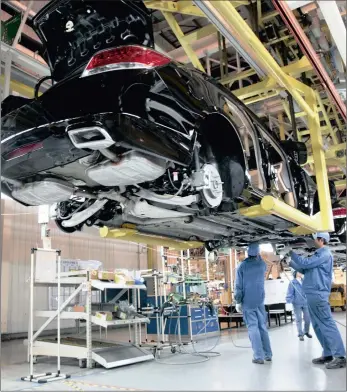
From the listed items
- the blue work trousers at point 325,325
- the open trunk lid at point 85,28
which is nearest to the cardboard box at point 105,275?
the blue work trousers at point 325,325

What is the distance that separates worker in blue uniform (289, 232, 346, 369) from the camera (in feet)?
16.0

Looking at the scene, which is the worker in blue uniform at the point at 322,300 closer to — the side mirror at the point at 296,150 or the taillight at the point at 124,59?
the side mirror at the point at 296,150

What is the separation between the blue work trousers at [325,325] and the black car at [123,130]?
193 cm

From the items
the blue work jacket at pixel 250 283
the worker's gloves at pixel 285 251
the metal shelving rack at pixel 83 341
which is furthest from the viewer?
the worker's gloves at pixel 285 251

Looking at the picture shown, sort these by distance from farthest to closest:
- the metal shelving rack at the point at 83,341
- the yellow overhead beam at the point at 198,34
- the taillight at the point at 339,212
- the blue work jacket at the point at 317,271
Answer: the taillight at the point at 339,212 → the metal shelving rack at the point at 83,341 → the blue work jacket at the point at 317,271 → the yellow overhead beam at the point at 198,34

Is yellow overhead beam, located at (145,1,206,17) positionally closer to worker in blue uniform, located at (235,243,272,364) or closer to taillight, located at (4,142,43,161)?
taillight, located at (4,142,43,161)

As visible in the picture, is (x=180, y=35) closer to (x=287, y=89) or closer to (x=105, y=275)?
(x=287, y=89)

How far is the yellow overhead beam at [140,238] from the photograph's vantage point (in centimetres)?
428

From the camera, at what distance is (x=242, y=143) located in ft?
11.3

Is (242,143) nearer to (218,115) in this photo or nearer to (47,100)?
(218,115)

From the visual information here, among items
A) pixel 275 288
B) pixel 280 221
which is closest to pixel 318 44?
pixel 280 221

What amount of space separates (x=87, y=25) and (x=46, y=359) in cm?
554

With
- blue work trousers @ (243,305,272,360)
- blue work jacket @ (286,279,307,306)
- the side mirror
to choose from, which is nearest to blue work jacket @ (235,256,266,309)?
blue work trousers @ (243,305,272,360)

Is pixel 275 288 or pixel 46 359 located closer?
pixel 46 359
